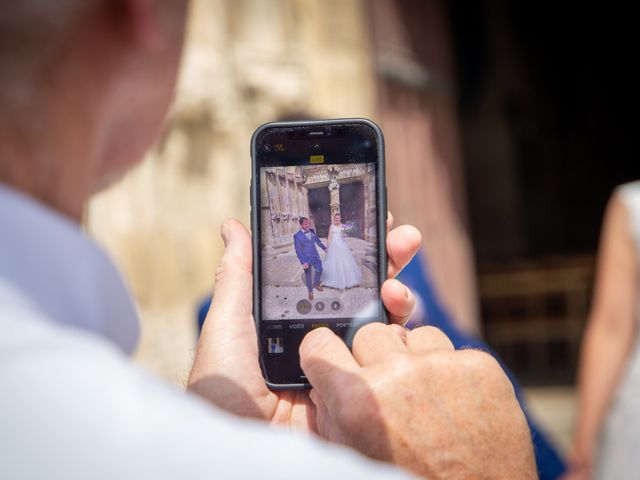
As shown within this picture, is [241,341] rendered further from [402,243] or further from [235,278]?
[402,243]

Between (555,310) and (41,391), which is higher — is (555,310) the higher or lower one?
the lower one

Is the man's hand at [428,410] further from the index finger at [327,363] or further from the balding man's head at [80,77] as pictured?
the balding man's head at [80,77]

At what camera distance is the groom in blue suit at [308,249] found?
2.43ft

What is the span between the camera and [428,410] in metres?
0.59

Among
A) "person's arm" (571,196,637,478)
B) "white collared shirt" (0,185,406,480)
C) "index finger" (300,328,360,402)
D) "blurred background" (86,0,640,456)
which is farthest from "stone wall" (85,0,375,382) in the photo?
"white collared shirt" (0,185,406,480)

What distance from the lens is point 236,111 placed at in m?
3.15

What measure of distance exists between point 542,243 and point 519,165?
84 cm

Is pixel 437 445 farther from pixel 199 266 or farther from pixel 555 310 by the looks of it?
pixel 555 310

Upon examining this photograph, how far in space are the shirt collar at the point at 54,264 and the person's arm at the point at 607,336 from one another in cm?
155

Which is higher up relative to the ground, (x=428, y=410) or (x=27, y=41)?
(x=27, y=41)

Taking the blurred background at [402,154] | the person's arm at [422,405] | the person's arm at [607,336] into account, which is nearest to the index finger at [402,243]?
the person's arm at [422,405]

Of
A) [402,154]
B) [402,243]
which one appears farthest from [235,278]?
[402,154]

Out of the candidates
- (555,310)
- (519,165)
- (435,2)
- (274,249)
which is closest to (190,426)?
(274,249)

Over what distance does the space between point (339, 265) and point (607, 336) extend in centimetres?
130
